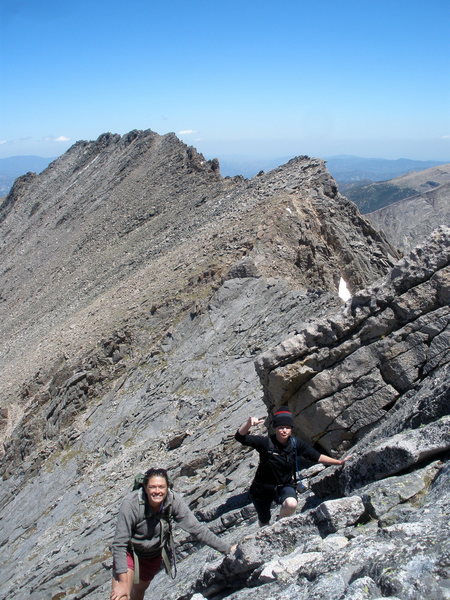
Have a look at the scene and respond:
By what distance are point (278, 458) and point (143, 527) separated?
2369 mm

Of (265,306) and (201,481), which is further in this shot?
(265,306)

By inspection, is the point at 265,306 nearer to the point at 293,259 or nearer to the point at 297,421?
the point at 293,259

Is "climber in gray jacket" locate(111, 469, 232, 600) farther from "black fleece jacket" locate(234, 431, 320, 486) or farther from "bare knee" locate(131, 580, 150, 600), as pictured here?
"black fleece jacket" locate(234, 431, 320, 486)

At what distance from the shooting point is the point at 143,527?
26.2ft

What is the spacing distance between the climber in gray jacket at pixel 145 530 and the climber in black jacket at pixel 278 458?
138 centimetres

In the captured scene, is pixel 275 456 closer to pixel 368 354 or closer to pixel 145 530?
pixel 145 530

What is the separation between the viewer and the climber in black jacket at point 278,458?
354 inches

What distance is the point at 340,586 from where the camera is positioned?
5957 millimetres

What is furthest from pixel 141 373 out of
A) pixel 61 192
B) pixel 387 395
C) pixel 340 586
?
pixel 61 192

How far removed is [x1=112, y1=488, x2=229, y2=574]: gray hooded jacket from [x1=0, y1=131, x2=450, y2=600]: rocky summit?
0.66 m

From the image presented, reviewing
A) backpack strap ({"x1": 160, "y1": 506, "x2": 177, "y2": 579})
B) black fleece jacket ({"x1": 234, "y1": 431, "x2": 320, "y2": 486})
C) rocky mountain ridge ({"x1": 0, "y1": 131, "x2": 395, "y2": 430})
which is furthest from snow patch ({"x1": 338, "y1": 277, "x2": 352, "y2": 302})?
backpack strap ({"x1": 160, "y1": 506, "x2": 177, "y2": 579})

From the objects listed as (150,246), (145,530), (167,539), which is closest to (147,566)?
(167,539)

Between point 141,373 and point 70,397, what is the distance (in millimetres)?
3931

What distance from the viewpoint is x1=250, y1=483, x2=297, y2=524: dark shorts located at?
30.0 feet
